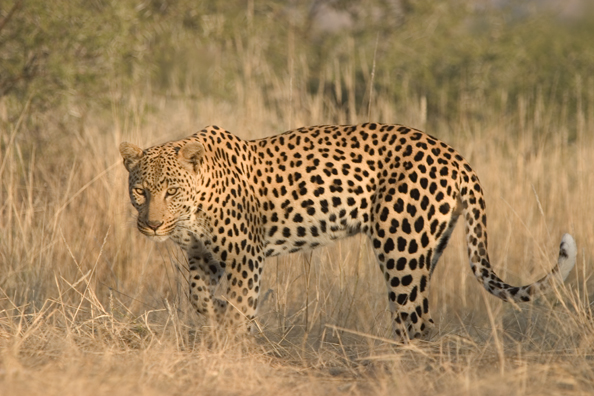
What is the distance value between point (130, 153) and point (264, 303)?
1865 millimetres

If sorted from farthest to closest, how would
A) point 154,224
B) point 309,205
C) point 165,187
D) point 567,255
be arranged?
point 309,205, point 165,187, point 154,224, point 567,255

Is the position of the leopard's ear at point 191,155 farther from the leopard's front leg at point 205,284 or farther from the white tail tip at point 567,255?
the white tail tip at point 567,255

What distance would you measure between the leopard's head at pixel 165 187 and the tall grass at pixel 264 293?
1.74 feet

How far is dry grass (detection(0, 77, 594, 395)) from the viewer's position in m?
4.67


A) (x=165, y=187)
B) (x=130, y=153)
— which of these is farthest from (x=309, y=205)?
(x=130, y=153)

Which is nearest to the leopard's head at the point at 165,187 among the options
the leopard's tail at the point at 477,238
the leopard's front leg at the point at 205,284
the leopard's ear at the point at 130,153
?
the leopard's ear at the point at 130,153

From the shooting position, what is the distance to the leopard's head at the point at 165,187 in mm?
5582

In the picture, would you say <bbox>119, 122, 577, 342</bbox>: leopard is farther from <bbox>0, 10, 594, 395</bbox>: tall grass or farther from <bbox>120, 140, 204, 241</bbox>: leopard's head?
<bbox>0, 10, 594, 395</bbox>: tall grass

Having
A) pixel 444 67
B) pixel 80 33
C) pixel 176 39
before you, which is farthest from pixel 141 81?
pixel 444 67

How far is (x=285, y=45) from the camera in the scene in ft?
47.9

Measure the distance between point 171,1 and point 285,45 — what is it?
11.8ft

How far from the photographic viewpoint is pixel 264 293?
6.27 meters

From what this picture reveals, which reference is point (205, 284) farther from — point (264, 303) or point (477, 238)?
point (477, 238)

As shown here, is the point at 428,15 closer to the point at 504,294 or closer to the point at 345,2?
the point at 345,2
